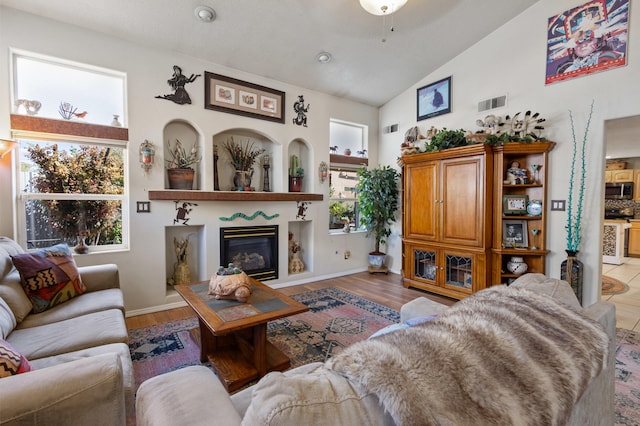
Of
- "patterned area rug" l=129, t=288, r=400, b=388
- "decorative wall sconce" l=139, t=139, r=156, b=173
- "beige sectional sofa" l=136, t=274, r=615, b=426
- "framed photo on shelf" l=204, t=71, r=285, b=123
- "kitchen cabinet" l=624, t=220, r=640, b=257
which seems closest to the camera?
"beige sectional sofa" l=136, t=274, r=615, b=426

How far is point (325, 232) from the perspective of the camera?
4.82 meters

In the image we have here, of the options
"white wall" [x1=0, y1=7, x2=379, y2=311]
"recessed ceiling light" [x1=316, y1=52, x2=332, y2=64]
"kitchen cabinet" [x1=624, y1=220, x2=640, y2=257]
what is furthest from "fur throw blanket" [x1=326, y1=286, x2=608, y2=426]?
"kitchen cabinet" [x1=624, y1=220, x2=640, y2=257]

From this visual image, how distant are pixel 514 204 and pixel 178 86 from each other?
13.9 feet

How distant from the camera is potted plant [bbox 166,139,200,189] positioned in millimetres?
3523

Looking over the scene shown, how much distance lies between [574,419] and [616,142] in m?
6.16

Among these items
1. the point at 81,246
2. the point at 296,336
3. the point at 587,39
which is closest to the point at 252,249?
the point at 296,336

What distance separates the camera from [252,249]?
420 cm

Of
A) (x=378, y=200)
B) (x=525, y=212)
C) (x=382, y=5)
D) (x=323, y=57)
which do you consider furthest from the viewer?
(x=378, y=200)

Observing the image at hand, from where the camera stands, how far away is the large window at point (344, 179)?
5.12 meters

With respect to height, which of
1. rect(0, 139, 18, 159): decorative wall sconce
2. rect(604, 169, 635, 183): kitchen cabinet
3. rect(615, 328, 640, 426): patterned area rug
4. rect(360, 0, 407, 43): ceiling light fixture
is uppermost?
rect(360, 0, 407, 43): ceiling light fixture

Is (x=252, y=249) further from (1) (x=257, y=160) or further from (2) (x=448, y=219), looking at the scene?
(2) (x=448, y=219)

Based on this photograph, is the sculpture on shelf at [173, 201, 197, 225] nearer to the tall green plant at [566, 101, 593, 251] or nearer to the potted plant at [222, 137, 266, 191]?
the potted plant at [222, 137, 266, 191]

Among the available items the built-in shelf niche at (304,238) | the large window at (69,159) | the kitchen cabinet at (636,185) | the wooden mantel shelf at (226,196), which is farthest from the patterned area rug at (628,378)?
the kitchen cabinet at (636,185)

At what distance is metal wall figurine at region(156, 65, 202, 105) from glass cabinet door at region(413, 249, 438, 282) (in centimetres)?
362
